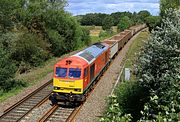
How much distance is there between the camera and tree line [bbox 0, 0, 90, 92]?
27.3 m

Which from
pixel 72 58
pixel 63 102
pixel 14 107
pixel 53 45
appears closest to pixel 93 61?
pixel 72 58

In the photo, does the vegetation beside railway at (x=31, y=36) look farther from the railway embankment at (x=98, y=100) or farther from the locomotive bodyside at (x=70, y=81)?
the locomotive bodyside at (x=70, y=81)

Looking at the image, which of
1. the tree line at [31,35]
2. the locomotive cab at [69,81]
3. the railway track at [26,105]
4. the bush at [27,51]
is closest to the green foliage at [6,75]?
the tree line at [31,35]

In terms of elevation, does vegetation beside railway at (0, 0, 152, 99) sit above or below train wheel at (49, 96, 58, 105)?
above

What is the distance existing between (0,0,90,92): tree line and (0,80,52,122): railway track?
3.30 metres

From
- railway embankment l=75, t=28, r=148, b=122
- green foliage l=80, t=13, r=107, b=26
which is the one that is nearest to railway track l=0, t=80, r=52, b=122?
railway embankment l=75, t=28, r=148, b=122

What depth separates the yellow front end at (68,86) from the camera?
1961 centimetres

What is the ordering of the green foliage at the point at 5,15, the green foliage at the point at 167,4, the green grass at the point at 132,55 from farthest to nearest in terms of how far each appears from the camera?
1. the green foliage at the point at 167,4
2. the green foliage at the point at 5,15
3. the green grass at the point at 132,55

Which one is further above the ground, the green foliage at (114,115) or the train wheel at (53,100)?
the green foliage at (114,115)

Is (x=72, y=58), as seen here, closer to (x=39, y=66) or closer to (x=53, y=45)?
(x=39, y=66)

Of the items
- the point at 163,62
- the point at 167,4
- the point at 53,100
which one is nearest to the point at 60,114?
the point at 53,100

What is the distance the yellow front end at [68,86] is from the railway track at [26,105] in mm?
1619

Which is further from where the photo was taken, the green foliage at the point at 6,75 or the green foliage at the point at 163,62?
the green foliage at the point at 6,75

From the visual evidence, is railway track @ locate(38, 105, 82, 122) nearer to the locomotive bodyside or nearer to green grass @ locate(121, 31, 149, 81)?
the locomotive bodyside
